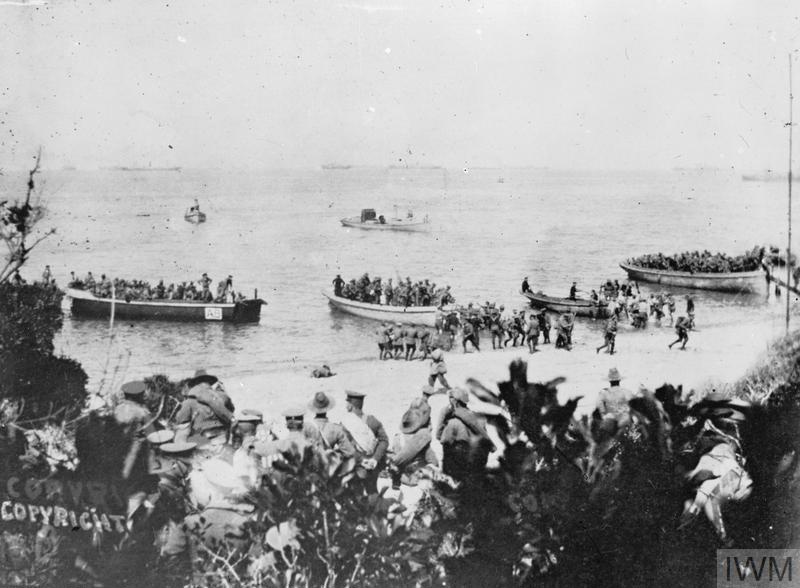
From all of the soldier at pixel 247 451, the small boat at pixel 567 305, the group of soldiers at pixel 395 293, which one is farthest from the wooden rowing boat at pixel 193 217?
the soldier at pixel 247 451

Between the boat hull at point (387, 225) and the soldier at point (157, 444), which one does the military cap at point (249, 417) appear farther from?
the boat hull at point (387, 225)

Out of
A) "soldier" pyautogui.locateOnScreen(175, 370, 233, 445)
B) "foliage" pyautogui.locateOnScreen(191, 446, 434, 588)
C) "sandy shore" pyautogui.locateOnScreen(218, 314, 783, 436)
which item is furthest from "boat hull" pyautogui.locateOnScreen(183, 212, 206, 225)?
"foliage" pyautogui.locateOnScreen(191, 446, 434, 588)

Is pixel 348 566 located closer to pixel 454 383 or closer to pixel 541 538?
pixel 541 538

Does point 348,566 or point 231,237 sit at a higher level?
point 231,237

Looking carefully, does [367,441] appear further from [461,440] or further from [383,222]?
[383,222]

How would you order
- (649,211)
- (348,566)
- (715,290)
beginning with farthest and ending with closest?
(649,211) → (715,290) → (348,566)

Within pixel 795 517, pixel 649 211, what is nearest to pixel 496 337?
pixel 649 211

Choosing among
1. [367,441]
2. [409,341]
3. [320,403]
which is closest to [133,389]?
[320,403]

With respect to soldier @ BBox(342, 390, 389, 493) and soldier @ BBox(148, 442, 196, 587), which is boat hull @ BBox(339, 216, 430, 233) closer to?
soldier @ BBox(342, 390, 389, 493)
